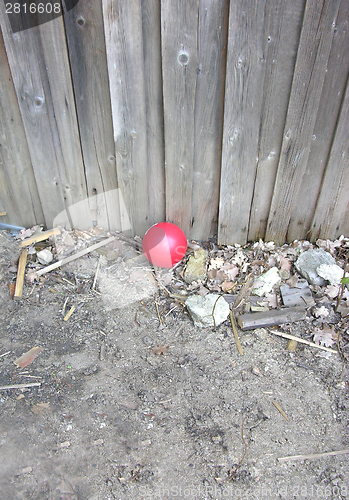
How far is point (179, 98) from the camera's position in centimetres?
276

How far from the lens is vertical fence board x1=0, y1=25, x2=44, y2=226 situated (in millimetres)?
2840

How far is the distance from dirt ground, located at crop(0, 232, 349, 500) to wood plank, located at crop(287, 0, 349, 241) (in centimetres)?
109

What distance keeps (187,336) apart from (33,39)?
2.71 m

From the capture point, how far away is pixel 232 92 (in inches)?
107

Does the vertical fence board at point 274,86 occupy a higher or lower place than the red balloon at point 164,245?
higher

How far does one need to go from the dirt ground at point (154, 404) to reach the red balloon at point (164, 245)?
0.33 m

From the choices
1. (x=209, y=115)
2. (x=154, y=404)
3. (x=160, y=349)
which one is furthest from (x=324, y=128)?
(x=154, y=404)

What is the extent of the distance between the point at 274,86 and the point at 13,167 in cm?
247

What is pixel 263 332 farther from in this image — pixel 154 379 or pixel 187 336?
pixel 154 379

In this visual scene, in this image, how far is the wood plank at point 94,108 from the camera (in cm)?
256

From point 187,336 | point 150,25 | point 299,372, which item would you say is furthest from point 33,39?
point 299,372

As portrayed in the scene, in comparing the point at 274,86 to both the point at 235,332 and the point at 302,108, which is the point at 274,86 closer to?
the point at 302,108

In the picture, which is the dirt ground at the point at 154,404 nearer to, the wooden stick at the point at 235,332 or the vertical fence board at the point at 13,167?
the wooden stick at the point at 235,332

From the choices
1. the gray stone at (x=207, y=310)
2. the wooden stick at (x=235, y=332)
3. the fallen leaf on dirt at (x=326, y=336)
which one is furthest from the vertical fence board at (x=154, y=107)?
the fallen leaf on dirt at (x=326, y=336)
